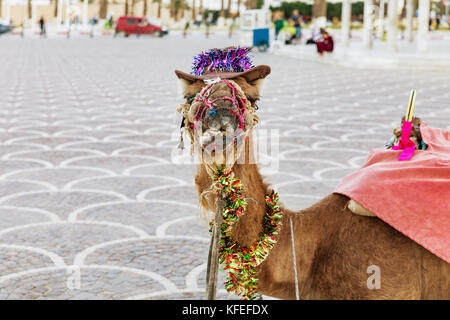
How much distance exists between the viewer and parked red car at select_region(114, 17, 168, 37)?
44.1 meters

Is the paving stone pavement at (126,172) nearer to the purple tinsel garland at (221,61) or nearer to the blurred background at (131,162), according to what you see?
the blurred background at (131,162)

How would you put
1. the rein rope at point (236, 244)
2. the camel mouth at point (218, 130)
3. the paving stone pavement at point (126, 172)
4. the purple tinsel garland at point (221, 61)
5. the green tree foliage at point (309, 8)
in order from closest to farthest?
1. the camel mouth at point (218, 130)
2. the rein rope at point (236, 244)
3. the purple tinsel garland at point (221, 61)
4. the paving stone pavement at point (126, 172)
5. the green tree foliage at point (309, 8)

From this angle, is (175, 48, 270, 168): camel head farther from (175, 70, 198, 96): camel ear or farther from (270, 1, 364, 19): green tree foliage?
(270, 1, 364, 19): green tree foliage

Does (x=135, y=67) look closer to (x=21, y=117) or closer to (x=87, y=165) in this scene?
(x=21, y=117)

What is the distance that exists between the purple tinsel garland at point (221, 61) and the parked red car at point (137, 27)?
43.5 m

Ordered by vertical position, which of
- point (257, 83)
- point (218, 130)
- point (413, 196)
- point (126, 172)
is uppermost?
point (257, 83)

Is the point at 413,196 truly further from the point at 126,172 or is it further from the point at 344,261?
the point at 126,172

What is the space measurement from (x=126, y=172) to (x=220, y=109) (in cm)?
471

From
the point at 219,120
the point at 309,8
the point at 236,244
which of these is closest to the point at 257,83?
the point at 219,120

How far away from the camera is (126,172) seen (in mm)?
6410

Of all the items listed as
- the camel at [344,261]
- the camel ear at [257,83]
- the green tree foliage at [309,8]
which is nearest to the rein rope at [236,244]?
the camel at [344,261]

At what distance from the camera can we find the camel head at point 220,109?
1.82 metres

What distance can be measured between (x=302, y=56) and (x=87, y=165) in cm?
2016

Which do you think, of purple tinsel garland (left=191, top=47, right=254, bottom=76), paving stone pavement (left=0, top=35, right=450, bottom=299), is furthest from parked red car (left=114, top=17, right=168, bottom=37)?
purple tinsel garland (left=191, top=47, right=254, bottom=76)
